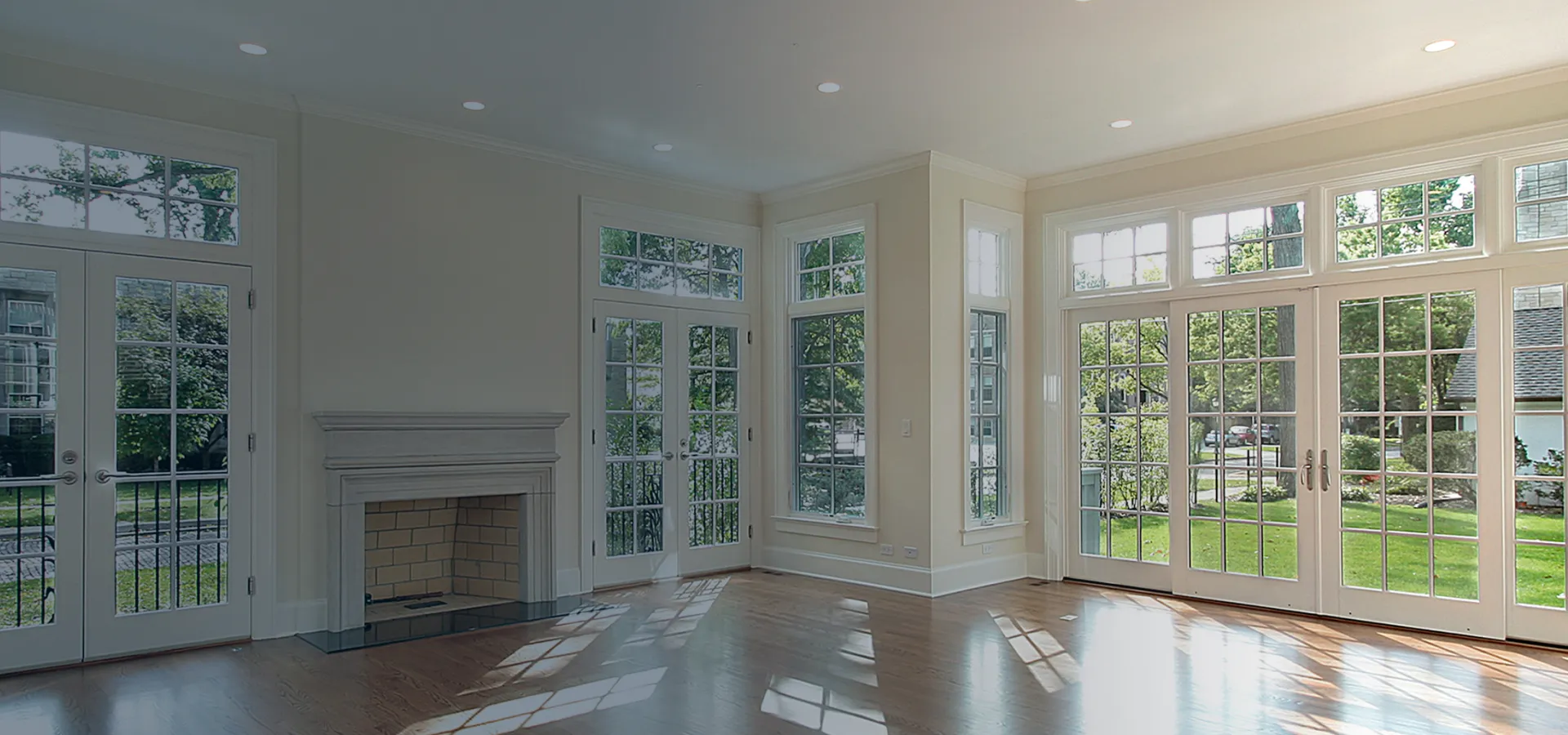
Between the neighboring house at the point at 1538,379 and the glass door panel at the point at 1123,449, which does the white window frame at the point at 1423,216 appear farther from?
the glass door panel at the point at 1123,449

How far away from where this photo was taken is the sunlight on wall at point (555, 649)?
4.59 metres

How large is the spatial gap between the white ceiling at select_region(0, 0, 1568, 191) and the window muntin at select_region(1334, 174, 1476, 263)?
22.6 inches

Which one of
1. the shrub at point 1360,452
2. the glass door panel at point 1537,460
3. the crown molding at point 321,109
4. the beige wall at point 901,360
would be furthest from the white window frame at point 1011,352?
the glass door panel at point 1537,460

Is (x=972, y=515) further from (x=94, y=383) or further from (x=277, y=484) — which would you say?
(x=94, y=383)

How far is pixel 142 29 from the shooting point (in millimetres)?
4492

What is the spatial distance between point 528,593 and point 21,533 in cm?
266

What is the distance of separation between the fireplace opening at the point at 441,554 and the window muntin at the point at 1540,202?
608 centimetres

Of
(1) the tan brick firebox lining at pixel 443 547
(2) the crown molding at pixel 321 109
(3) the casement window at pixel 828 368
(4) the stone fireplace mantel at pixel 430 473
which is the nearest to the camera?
(2) the crown molding at pixel 321 109

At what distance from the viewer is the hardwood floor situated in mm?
3906

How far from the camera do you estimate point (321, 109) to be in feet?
18.3

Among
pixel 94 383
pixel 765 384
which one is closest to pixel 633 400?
pixel 765 384

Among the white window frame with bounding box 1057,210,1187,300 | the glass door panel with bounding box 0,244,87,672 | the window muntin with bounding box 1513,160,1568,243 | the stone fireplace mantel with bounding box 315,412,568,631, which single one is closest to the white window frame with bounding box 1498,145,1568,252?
the window muntin with bounding box 1513,160,1568,243

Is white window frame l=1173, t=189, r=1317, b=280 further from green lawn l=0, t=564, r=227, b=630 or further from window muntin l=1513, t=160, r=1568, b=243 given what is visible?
green lawn l=0, t=564, r=227, b=630

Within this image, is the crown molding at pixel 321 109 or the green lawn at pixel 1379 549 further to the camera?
the green lawn at pixel 1379 549
